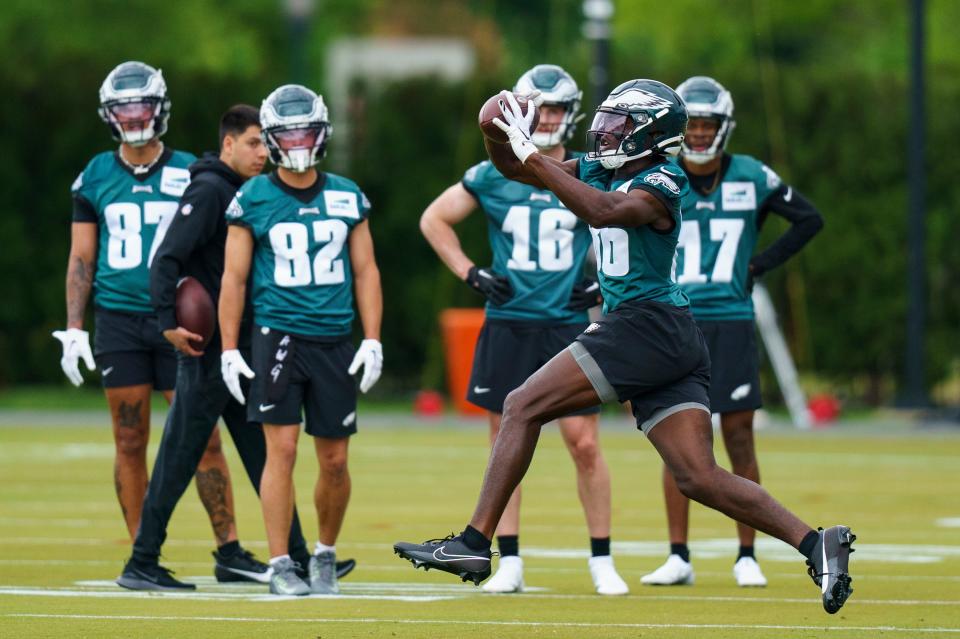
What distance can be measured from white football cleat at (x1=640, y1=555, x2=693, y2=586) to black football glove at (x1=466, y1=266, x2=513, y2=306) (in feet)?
4.85

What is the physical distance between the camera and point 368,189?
22.6 metres

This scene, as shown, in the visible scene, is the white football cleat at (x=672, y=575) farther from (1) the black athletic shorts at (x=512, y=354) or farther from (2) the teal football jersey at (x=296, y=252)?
(2) the teal football jersey at (x=296, y=252)

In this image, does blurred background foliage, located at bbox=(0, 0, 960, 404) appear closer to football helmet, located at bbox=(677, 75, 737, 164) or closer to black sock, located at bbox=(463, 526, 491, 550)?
football helmet, located at bbox=(677, 75, 737, 164)

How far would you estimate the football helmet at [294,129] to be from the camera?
880cm

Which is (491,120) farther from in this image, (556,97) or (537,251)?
(537,251)

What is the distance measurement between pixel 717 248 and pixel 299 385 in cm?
225

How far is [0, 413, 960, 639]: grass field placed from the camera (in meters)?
7.72

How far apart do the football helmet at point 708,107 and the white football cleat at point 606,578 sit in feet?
6.70

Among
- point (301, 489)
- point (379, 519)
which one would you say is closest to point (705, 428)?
point (379, 519)

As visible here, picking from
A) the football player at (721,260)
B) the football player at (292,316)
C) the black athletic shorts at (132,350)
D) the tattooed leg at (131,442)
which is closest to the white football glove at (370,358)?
the football player at (292,316)

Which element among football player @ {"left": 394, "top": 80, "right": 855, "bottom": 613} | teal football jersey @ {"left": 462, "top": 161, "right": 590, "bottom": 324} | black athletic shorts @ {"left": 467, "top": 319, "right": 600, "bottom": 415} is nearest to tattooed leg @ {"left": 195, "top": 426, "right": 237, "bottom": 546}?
black athletic shorts @ {"left": 467, "top": 319, "right": 600, "bottom": 415}

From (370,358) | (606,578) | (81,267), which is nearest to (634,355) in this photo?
(606,578)

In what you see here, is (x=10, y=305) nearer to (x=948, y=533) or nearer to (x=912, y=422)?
(x=912, y=422)

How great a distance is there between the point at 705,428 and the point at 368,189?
1534cm
